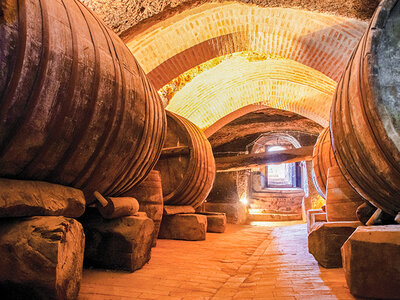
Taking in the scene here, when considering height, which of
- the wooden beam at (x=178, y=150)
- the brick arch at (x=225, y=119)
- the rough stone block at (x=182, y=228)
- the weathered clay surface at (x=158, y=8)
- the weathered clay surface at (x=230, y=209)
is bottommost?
the weathered clay surface at (x=230, y=209)

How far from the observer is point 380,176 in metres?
1.68

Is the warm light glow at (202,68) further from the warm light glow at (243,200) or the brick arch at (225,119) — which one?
the warm light glow at (243,200)

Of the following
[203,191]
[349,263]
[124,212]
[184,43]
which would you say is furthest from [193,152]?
[349,263]

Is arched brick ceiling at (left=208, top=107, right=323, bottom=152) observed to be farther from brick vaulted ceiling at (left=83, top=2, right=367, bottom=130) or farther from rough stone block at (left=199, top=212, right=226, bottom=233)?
rough stone block at (left=199, top=212, right=226, bottom=233)

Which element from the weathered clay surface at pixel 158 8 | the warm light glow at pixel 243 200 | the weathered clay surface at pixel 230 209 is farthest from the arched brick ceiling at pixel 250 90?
the warm light glow at pixel 243 200

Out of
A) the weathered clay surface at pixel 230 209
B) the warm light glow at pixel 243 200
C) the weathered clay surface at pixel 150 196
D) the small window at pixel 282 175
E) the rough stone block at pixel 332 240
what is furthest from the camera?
the small window at pixel 282 175

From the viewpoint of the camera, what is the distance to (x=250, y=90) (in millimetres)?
8477

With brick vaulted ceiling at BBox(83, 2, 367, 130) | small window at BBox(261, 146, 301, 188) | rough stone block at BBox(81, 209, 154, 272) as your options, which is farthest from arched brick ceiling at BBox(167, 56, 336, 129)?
small window at BBox(261, 146, 301, 188)

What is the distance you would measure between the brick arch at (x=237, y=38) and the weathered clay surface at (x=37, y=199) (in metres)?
4.02

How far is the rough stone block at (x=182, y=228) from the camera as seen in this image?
394 cm

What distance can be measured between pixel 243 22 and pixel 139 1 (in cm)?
229

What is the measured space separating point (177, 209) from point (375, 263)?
2983 millimetres

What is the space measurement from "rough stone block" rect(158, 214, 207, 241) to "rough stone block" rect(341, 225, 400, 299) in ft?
8.70

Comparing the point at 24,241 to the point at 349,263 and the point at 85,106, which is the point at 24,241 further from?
the point at 349,263
